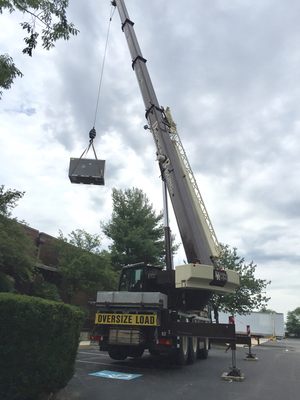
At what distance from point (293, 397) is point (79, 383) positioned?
15.1 feet

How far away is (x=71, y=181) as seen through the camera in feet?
45.1

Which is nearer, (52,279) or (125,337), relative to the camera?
(125,337)

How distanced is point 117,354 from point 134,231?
2014 centimetres

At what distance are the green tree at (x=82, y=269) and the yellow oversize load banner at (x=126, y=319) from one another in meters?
12.4

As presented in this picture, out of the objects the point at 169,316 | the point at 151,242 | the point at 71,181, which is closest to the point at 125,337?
the point at 169,316

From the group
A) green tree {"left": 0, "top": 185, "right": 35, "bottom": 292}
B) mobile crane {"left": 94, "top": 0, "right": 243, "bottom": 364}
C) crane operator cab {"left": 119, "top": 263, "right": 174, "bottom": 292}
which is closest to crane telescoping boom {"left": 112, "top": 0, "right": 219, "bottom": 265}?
mobile crane {"left": 94, "top": 0, "right": 243, "bottom": 364}

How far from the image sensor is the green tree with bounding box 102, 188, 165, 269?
3416 cm

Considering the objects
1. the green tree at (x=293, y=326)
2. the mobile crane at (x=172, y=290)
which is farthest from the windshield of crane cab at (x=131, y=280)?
the green tree at (x=293, y=326)

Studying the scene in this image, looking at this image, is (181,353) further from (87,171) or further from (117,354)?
(87,171)

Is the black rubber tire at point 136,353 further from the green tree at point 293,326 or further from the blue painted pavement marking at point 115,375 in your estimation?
the green tree at point 293,326

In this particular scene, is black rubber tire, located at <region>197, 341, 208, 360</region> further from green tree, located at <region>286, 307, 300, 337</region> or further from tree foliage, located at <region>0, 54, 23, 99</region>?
green tree, located at <region>286, 307, 300, 337</region>

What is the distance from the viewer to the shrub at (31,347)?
21.0 ft

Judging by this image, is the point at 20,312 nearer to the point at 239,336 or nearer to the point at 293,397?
the point at 293,397

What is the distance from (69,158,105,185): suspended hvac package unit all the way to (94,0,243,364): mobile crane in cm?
281
